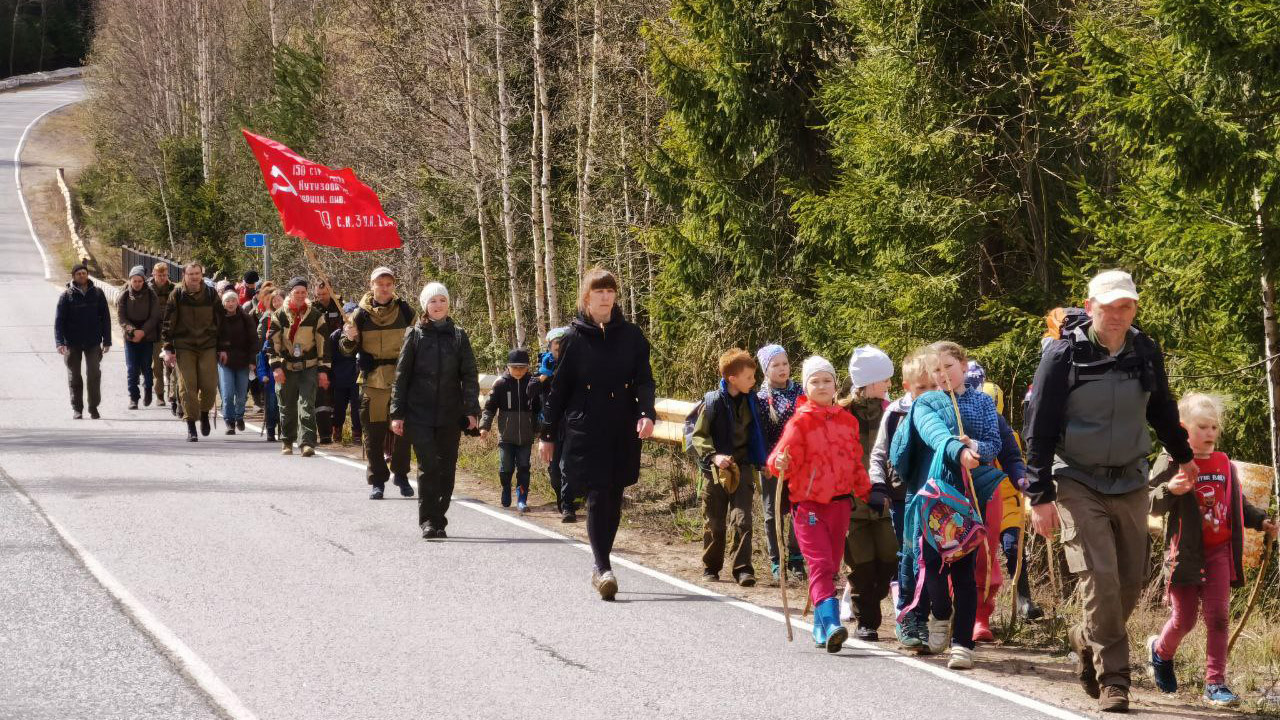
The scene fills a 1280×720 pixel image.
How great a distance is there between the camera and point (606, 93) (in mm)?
24422

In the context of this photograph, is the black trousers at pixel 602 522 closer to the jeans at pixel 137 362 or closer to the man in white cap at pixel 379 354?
the man in white cap at pixel 379 354

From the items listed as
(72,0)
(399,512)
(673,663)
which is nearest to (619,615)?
(673,663)

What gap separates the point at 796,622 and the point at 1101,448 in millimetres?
2591

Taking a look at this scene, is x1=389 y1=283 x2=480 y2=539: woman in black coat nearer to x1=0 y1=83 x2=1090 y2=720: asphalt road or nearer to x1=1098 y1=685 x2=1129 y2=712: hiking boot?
x1=0 y1=83 x2=1090 y2=720: asphalt road

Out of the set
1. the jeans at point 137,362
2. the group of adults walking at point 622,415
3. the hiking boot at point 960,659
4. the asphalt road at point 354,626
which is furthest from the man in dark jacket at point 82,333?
the hiking boot at point 960,659

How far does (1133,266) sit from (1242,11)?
11.9ft

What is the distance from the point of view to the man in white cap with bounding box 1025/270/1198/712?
6.29m

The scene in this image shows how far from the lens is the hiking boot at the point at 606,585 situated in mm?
8719

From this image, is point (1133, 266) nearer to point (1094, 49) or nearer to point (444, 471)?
point (1094, 49)

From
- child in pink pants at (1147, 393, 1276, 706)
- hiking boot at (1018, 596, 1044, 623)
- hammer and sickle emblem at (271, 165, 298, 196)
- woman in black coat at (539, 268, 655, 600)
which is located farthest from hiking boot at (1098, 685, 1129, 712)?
hammer and sickle emblem at (271, 165, 298, 196)

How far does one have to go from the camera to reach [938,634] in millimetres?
7445

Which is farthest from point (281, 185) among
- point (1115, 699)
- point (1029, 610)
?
point (1115, 699)

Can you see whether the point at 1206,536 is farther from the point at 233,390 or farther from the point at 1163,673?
the point at 233,390

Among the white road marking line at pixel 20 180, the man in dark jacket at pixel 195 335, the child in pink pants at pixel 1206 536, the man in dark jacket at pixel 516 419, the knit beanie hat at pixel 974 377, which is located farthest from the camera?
the white road marking line at pixel 20 180
